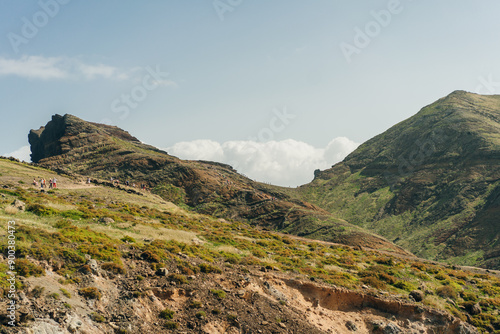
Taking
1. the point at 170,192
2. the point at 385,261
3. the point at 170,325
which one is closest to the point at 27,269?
the point at 170,325

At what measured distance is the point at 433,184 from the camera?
432 feet

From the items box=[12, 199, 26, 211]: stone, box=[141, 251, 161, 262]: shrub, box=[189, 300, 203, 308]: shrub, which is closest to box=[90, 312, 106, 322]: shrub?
box=[189, 300, 203, 308]: shrub

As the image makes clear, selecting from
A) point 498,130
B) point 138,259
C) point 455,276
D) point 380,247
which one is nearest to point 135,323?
point 138,259

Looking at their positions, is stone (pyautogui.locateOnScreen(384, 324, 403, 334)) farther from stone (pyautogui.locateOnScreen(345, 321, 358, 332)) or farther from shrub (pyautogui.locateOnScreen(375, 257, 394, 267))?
shrub (pyautogui.locateOnScreen(375, 257, 394, 267))

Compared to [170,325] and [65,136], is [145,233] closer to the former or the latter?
[170,325]

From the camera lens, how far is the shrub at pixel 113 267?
22906 mm

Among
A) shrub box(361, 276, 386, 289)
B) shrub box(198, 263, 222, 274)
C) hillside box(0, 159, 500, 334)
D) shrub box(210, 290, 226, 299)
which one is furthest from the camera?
shrub box(361, 276, 386, 289)

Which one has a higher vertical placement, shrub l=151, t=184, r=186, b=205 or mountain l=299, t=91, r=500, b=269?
mountain l=299, t=91, r=500, b=269

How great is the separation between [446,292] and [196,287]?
27.3 meters

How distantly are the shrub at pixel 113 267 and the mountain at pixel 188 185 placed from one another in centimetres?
5760

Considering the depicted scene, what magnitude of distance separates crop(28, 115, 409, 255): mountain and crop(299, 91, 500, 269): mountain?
30.7 m

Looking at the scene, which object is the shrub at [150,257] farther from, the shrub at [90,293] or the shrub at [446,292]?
the shrub at [446,292]

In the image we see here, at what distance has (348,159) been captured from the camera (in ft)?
623

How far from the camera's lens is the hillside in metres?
19.0
